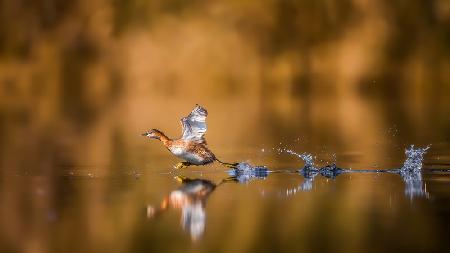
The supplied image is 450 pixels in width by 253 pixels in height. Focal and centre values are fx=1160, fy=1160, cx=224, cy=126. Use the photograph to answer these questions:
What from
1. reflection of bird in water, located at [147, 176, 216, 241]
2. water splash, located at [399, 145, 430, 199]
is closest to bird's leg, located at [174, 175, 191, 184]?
reflection of bird in water, located at [147, 176, 216, 241]

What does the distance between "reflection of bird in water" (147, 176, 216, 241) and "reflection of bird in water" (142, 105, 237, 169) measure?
0.88 feet

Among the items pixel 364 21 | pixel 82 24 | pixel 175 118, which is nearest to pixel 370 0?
pixel 364 21

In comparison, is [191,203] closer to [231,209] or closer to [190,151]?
[231,209]

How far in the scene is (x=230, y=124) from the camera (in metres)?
21.9

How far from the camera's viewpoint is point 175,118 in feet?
79.7

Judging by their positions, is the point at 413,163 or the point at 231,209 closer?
the point at 231,209

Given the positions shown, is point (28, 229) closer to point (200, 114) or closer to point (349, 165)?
point (200, 114)

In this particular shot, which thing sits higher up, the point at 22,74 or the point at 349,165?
the point at 22,74

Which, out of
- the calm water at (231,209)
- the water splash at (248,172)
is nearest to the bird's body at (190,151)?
the calm water at (231,209)

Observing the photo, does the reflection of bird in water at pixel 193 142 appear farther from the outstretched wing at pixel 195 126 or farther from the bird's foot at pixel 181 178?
the bird's foot at pixel 181 178

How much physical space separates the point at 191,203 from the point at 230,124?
11.9 m

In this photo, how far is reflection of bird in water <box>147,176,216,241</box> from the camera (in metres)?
8.70

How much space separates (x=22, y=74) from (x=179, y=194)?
3327 centimetres

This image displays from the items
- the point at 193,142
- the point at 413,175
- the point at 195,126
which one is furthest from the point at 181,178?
the point at 413,175
